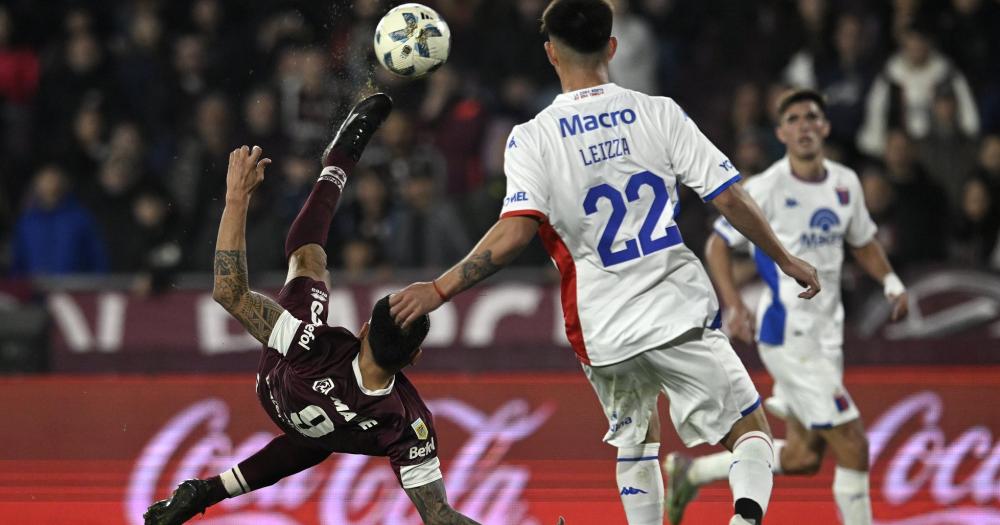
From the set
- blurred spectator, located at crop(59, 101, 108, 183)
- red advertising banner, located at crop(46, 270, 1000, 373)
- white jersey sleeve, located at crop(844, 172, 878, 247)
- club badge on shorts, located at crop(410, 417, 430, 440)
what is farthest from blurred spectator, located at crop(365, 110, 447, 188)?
club badge on shorts, located at crop(410, 417, 430, 440)

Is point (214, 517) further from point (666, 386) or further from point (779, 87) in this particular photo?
point (779, 87)

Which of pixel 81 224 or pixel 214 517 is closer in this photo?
pixel 214 517

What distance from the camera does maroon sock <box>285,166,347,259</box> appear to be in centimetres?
631

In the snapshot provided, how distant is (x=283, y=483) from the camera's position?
7.57 m

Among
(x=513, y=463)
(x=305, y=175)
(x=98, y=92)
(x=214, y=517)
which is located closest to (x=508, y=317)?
(x=305, y=175)

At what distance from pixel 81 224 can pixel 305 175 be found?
2082 millimetres

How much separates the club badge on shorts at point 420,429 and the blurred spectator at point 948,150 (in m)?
6.15

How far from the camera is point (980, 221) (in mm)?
10195

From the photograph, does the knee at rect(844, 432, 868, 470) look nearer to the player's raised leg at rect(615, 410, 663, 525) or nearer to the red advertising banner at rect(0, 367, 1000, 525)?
the red advertising banner at rect(0, 367, 1000, 525)

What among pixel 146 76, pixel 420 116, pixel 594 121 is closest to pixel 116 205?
pixel 146 76

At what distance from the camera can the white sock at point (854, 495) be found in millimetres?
6777

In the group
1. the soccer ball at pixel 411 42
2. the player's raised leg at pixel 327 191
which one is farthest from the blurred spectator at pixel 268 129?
the soccer ball at pixel 411 42

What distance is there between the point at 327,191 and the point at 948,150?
6046 mm

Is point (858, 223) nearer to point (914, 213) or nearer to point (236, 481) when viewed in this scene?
point (236, 481)
